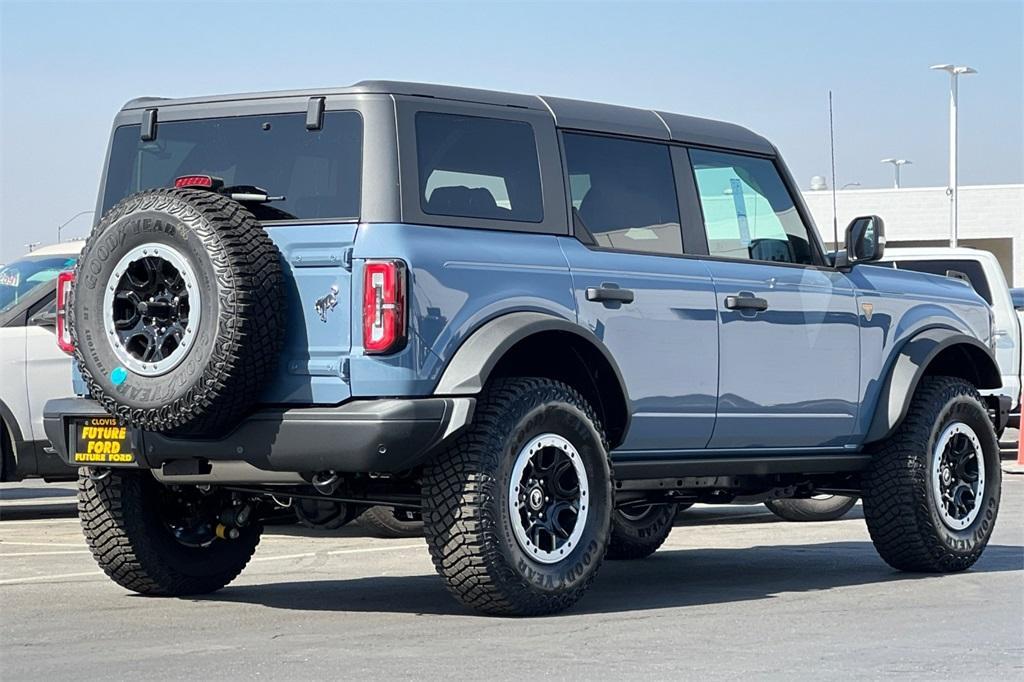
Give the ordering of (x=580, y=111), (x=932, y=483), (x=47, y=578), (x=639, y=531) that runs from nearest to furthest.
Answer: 1. (x=580, y=111)
2. (x=47, y=578)
3. (x=932, y=483)
4. (x=639, y=531)

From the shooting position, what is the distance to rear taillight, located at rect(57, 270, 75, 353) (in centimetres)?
807

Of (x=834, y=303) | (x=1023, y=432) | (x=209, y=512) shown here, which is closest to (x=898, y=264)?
(x=1023, y=432)

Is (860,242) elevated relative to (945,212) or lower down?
elevated

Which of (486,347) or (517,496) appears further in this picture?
(517,496)

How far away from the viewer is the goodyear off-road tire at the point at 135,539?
28.1 ft

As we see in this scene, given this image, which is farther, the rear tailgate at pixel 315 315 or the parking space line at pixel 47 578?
the parking space line at pixel 47 578

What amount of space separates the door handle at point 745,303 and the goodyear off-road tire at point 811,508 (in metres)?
4.35

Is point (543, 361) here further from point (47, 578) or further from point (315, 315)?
point (47, 578)

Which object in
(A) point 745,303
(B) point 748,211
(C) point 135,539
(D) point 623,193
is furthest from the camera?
(B) point 748,211

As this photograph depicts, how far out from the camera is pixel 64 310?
834 centimetres

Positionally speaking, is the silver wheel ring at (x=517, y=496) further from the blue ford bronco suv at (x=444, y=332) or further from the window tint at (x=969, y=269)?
the window tint at (x=969, y=269)

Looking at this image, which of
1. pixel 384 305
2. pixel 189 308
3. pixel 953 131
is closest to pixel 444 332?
pixel 384 305

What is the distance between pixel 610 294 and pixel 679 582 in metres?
1.96

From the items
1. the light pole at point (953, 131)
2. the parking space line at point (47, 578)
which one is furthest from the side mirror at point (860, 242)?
the light pole at point (953, 131)
